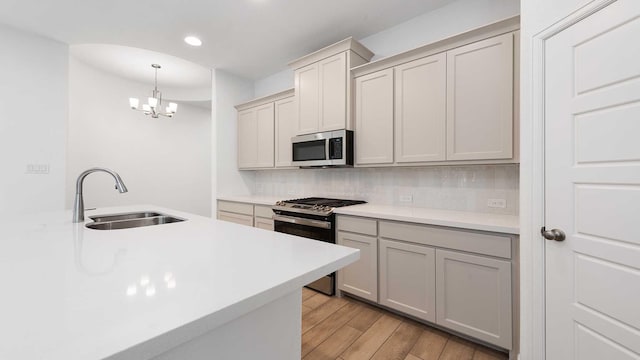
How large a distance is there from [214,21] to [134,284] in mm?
2823

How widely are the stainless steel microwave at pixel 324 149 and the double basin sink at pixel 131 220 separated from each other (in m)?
1.54

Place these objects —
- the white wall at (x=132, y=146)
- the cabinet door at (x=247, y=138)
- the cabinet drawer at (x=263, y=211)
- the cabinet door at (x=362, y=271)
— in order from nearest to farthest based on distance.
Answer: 1. the cabinet door at (x=362, y=271)
2. the cabinet drawer at (x=263, y=211)
3. the cabinet door at (x=247, y=138)
4. the white wall at (x=132, y=146)

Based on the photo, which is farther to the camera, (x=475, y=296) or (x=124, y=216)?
(x=124, y=216)

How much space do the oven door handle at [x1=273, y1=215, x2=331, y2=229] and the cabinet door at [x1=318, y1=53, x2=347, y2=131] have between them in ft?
3.27

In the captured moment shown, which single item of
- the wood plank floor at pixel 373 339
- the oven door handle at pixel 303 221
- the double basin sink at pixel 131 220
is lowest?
the wood plank floor at pixel 373 339

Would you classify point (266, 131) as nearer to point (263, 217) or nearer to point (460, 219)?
point (263, 217)

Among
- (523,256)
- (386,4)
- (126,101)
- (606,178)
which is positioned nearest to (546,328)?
(523,256)

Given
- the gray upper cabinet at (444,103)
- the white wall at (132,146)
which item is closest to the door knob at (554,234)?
the gray upper cabinet at (444,103)

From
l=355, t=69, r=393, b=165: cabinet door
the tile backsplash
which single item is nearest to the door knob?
the tile backsplash

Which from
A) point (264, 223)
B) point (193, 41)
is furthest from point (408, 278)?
point (193, 41)

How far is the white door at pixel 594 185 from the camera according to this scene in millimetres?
1072

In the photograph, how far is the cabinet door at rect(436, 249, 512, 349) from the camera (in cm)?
167

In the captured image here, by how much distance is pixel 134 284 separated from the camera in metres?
0.70

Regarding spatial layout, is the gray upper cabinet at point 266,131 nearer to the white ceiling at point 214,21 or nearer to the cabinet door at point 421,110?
the white ceiling at point 214,21
